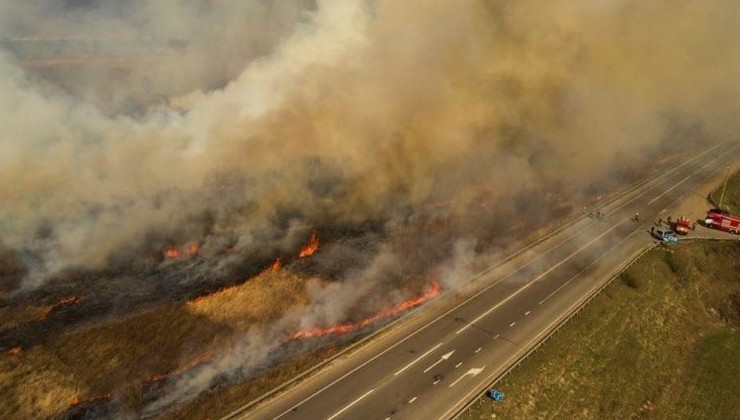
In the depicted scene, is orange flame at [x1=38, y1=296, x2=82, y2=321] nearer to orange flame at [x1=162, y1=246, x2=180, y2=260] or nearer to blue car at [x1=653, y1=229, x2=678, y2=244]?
orange flame at [x1=162, y1=246, x2=180, y2=260]

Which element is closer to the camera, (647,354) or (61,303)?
(61,303)

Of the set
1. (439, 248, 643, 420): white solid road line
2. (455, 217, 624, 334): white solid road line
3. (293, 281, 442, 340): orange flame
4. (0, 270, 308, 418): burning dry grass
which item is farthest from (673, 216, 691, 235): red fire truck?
(0, 270, 308, 418): burning dry grass

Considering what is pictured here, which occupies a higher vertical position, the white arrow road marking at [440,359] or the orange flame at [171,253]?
the orange flame at [171,253]

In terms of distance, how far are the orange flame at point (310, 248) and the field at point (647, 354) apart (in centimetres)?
1865

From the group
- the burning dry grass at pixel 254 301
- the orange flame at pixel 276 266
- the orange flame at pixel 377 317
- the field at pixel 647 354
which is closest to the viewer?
the field at pixel 647 354

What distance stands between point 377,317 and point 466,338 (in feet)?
20.8

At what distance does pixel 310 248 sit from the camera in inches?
1642

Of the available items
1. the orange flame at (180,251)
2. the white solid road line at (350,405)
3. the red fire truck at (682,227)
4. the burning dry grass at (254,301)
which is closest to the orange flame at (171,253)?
the orange flame at (180,251)

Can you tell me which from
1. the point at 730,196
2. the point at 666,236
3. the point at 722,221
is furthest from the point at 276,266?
the point at 730,196

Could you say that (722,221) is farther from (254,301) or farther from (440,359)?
(254,301)

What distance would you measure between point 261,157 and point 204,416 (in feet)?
86.3

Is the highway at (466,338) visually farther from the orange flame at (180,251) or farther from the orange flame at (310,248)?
the orange flame at (180,251)

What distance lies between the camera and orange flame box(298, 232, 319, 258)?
40.7 meters

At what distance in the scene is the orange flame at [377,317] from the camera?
32750 mm
